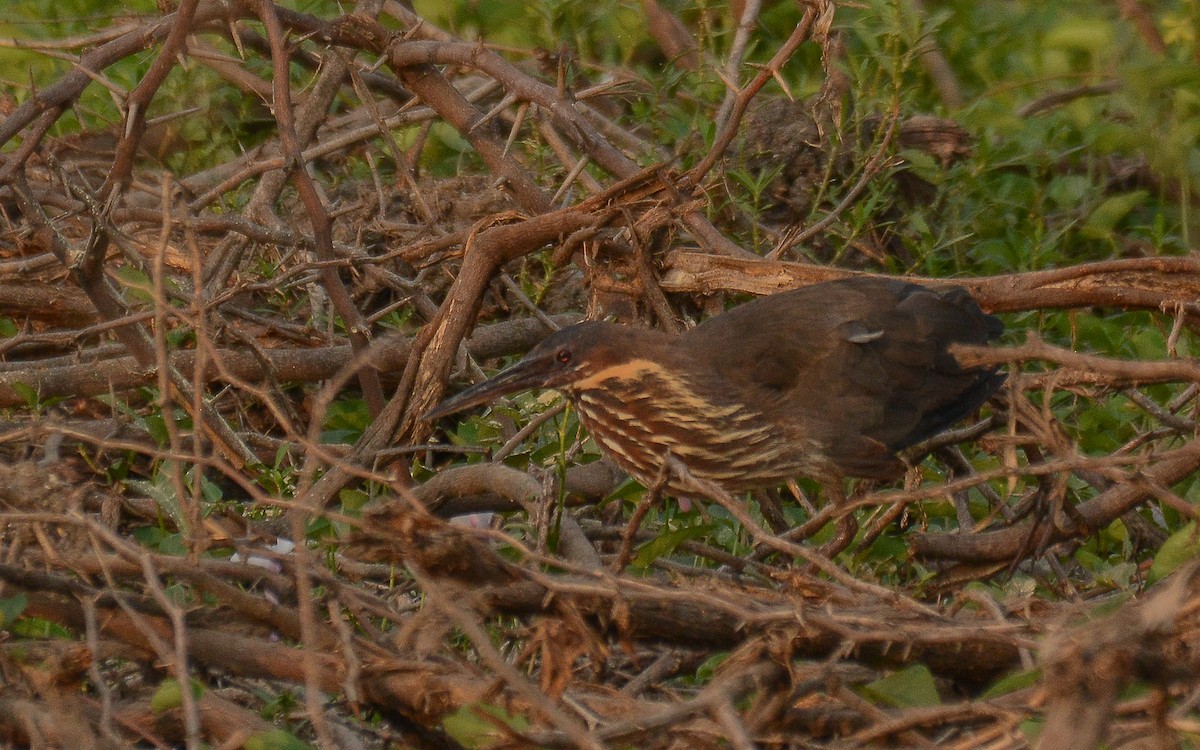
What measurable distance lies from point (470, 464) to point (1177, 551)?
2.15m

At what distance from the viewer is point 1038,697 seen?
2375mm

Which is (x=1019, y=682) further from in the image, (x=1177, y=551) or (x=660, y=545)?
(x=660, y=545)

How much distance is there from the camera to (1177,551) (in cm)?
347

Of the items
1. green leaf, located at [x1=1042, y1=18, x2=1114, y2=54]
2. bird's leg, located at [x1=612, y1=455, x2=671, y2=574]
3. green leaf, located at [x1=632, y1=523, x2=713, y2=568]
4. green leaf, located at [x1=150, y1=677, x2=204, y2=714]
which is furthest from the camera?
green leaf, located at [x1=1042, y1=18, x2=1114, y2=54]

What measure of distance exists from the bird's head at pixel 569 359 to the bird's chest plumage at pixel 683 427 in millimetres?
30

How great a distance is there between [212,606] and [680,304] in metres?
2.14

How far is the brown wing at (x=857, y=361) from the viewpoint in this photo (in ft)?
15.0

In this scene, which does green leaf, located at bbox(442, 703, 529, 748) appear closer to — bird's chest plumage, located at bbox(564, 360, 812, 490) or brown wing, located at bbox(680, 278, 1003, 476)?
bird's chest plumage, located at bbox(564, 360, 812, 490)

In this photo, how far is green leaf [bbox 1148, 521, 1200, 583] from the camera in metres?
3.43

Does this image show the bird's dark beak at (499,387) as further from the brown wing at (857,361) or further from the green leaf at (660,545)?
the green leaf at (660,545)

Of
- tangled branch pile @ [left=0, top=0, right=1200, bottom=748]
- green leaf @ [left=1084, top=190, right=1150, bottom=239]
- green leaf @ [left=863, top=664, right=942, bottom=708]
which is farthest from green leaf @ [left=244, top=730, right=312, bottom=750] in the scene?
green leaf @ [left=1084, top=190, right=1150, bottom=239]

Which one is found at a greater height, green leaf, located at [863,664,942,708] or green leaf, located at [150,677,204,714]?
green leaf, located at [150,677,204,714]

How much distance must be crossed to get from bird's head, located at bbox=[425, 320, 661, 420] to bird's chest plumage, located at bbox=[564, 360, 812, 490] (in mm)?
30

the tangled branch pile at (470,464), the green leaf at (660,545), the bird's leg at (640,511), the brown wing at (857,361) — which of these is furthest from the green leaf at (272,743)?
the brown wing at (857,361)
